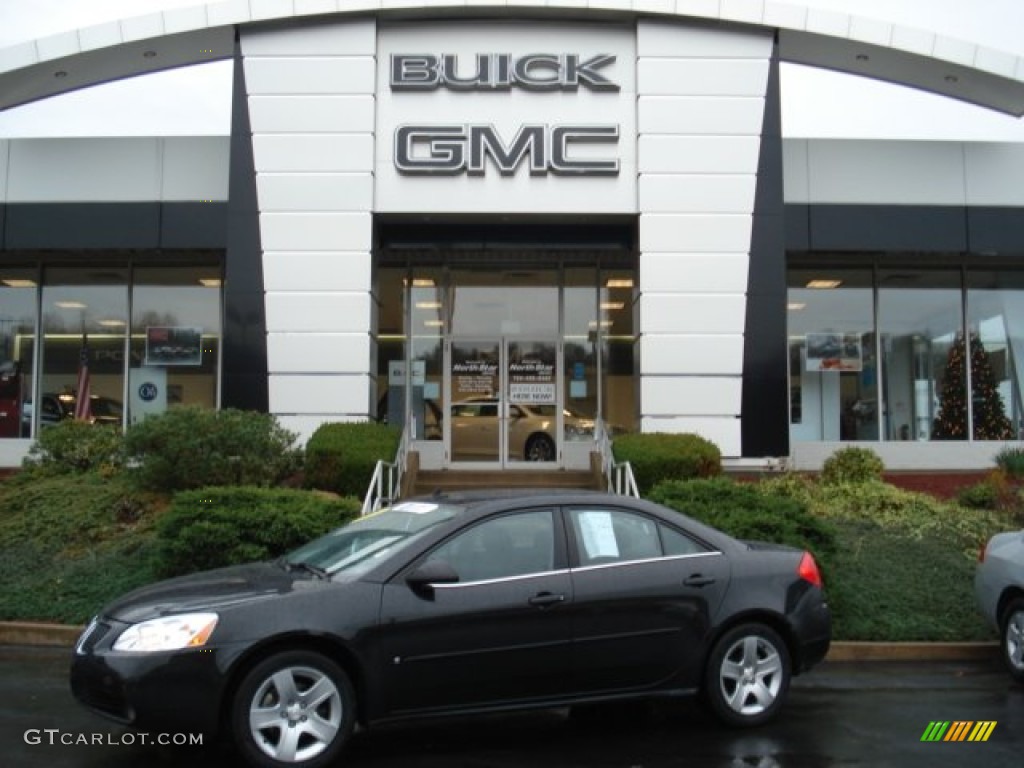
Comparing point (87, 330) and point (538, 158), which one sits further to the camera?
point (87, 330)

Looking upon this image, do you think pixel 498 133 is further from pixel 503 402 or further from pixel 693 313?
pixel 503 402

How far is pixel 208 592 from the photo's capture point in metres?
5.82

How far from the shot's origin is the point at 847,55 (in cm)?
1684

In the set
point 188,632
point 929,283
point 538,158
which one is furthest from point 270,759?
point 929,283

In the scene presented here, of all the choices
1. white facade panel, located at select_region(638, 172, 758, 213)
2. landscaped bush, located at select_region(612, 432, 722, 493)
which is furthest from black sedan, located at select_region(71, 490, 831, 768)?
white facade panel, located at select_region(638, 172, 758, 213)

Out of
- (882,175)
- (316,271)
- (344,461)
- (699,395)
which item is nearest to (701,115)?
(882,175)

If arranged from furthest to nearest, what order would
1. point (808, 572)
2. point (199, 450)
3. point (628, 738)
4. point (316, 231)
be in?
1. point (316, 231)
2. point (199, 450)
3. point (808, 572)
4. point (628, 738)

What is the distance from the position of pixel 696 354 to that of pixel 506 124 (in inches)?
178

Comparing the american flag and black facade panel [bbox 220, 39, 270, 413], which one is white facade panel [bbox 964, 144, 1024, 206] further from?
the american flag

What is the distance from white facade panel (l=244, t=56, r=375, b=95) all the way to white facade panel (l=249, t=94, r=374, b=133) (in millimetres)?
135

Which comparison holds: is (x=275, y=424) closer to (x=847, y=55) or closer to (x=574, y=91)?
(x=574, y=91)

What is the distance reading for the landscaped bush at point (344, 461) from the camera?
13367 millimetres

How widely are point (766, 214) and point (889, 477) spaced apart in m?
4.44

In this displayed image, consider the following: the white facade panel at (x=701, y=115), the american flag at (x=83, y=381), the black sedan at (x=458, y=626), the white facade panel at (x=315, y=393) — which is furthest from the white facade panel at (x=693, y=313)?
the american flag at (x=83, y=381)
